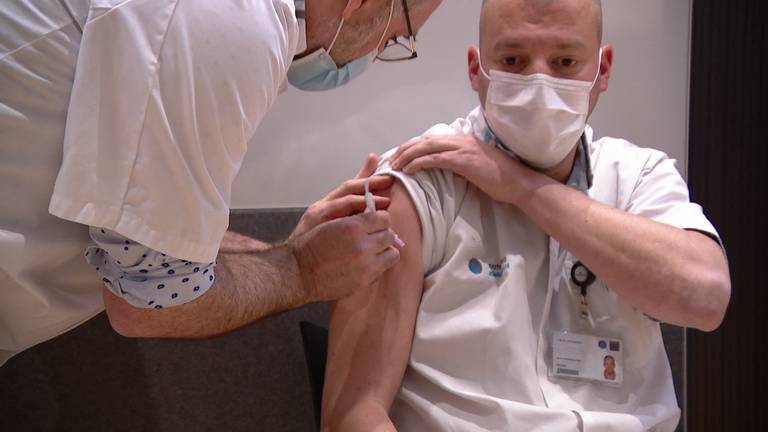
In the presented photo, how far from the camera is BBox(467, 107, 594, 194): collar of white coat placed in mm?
1636

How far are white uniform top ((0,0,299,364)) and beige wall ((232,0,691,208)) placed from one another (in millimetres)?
1227

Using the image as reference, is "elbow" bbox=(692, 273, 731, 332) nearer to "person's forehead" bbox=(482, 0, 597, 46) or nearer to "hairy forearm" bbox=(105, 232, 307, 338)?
"person's forehead" bbox=(482, 0, 597, 46)

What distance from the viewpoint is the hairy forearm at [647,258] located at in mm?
1405

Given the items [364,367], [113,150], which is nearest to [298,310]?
[364,367]

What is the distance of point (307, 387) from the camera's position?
2189 millimetres

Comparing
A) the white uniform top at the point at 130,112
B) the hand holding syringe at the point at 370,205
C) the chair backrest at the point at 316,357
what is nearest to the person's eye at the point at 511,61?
the hand holding syringe at the point at 370,205

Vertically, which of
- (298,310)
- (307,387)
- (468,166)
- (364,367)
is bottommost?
(307,387)

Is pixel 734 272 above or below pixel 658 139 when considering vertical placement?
below

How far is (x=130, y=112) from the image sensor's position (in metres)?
0.91

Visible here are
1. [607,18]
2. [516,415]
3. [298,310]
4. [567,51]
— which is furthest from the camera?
[607,18]

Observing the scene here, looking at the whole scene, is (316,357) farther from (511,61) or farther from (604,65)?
(604,65)

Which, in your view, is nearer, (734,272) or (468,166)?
(468,166)

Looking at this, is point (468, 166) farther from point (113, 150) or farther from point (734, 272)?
point (734, 272)

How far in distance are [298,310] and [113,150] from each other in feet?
4.30
